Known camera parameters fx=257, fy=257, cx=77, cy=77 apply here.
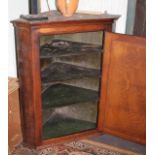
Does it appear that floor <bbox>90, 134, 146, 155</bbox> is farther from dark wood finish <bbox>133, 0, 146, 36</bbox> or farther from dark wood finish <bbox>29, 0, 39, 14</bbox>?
dark wood finish <bbox>29, 0, 39, 14</bbox>

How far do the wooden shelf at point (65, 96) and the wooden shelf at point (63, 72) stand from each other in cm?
21

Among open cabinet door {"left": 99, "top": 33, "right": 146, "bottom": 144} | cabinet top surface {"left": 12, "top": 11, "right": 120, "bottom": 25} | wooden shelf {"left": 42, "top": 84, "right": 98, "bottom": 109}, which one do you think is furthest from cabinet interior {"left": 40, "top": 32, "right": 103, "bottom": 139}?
cabinet top surface {"left": 12, "top": 11, "right": 120, "bottom": 25}

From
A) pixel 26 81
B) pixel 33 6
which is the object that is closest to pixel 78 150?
pixel 26 81

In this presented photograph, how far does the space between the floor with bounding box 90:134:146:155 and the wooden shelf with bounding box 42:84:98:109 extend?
362mm

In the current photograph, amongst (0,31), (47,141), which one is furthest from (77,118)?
(0,31)

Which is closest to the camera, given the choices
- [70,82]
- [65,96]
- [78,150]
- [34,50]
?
[34,50]

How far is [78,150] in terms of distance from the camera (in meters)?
2.13

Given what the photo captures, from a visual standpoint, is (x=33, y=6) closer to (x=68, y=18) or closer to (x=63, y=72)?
(x=68, y=18)

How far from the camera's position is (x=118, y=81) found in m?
2.03

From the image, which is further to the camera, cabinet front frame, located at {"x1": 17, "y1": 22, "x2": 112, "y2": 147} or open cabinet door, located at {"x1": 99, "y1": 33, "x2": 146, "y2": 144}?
open cabinet door, located at {"x1": 99, "y1": 33, "x2": 146, "y2": 144}

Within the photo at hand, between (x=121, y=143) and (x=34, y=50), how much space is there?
3.64ft

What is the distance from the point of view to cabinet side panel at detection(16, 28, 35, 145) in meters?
1.81

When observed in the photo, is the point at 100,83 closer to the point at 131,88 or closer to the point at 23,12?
the point at 131,88

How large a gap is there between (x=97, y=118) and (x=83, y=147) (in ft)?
0.91
